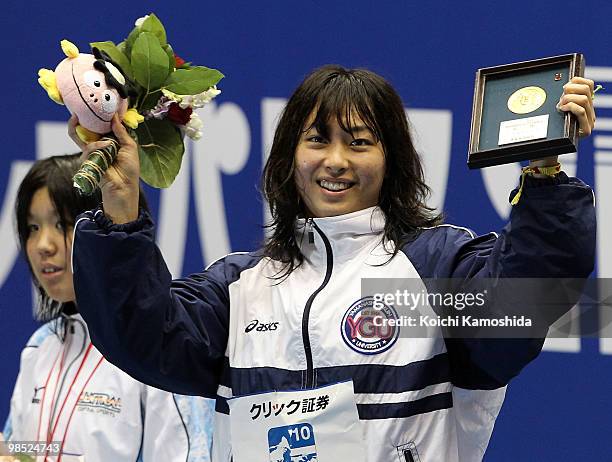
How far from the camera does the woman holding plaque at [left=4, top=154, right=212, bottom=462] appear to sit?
7.69 feet

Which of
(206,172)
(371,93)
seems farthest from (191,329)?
(206,172)

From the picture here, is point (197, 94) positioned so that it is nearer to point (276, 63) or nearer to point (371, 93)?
point (371, 93)

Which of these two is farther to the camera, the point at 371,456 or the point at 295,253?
the point at 295,253

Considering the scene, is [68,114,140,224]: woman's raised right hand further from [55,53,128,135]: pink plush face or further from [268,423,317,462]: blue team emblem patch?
[268,423,317,462]: blue team emblem patch

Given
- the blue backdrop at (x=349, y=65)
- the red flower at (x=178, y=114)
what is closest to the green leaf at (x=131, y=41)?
the red flower at (x=178, y=114)

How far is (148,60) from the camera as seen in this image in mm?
1899

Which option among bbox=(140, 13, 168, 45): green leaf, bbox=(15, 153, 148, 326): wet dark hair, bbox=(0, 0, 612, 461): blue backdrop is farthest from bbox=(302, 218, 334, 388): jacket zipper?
bbox=(0, 0, 612, 461): blue backdrop

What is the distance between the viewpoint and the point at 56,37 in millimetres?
3137

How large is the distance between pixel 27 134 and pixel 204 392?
138 centimetres

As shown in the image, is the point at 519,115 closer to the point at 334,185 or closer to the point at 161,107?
the point at 334,185

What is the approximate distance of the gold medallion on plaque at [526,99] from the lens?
1741mm

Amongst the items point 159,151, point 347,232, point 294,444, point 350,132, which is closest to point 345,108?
point 350,132

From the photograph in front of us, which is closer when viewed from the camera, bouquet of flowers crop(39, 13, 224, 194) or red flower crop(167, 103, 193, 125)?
bouquet of flowers crop(39, 13, 224, 194)

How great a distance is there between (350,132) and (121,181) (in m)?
0.36
